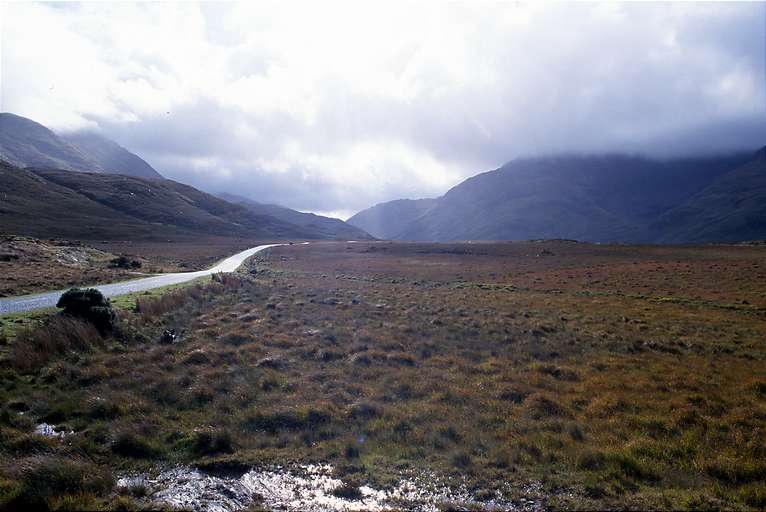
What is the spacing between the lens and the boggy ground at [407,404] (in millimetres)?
7871

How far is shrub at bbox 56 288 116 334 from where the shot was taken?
16.5 m

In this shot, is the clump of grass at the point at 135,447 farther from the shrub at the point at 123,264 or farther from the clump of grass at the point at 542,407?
the shrub at the point at 123,264

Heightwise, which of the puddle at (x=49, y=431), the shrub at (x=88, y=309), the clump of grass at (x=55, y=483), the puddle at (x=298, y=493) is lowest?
the puddle at (x=298, y=493)

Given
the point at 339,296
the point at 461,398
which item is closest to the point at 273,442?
the point at 461,398

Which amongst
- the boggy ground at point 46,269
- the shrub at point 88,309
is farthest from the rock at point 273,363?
the boggy ground at point 46,269

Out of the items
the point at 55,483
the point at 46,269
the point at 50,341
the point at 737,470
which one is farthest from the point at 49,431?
the point at 46,269

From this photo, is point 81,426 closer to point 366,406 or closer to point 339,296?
point 366,406

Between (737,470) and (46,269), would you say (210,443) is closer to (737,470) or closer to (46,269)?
(737,470)

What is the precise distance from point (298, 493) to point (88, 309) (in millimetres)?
13997

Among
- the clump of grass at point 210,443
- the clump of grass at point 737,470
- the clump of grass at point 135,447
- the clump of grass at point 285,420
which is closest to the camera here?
the clump of grass at point 737,470

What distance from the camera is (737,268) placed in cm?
5416

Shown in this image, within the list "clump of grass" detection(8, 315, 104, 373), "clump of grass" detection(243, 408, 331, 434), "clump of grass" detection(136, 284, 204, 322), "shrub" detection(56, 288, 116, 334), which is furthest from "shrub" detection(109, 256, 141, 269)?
"clump of grass" detection(243, 408, 331, 434)

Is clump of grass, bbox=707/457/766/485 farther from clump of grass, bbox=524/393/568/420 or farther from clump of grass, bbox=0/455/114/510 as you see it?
clump of grass, bbox=0/455/114/510

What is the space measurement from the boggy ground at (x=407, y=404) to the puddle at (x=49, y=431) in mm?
244
